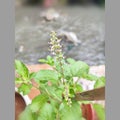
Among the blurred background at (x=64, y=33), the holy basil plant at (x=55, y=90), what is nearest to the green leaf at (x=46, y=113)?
the holy basil plant at (x=55, y=90)

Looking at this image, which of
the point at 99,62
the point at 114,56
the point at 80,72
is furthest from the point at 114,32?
the point at 99,62

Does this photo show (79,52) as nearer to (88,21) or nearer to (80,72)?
(88,21)

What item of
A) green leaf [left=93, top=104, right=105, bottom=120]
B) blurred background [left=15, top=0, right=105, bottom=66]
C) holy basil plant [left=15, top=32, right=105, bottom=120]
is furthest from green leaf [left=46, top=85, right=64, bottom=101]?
blurred background [left=15, top=0, right=105, bottom=66]

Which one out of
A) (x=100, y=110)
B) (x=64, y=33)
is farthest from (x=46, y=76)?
(x=64, y=33)

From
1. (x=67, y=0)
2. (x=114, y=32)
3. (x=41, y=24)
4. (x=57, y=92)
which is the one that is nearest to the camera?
(x=114, y=32)

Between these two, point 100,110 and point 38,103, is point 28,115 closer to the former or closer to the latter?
point 38,103

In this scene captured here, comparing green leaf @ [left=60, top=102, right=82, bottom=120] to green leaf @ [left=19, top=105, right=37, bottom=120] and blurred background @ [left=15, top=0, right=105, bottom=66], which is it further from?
blurred background @ [left=15, top=0, right=105, bottom=66]
